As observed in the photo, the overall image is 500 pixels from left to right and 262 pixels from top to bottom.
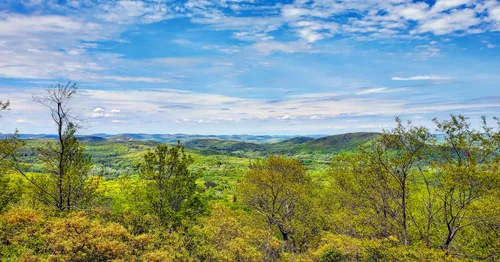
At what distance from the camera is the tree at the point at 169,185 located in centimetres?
3497

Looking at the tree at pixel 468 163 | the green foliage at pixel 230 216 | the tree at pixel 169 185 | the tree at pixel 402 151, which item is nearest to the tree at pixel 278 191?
the green foliage at pixel 230 216

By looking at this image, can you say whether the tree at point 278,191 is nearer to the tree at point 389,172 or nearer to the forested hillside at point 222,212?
the forested hillside at point 222,212

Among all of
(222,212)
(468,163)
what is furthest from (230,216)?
(468,163)

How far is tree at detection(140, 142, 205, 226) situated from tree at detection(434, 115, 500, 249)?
26690mm

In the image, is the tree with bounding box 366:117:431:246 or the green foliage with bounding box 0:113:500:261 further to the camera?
the tree with bounding box 366:117:431:246

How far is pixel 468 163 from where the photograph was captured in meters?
27.3

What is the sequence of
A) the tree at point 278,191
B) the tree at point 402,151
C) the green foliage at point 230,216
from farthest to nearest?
the tree at point 278,191 → the tree at point 402,151 → the green foliage at point 230,216

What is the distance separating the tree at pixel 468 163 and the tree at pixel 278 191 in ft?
71.2

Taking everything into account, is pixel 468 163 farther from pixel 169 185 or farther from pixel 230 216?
pixel 169 185

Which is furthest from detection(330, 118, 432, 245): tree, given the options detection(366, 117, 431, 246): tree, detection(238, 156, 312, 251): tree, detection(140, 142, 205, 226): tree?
detection(140, 142, 205, 226): tree

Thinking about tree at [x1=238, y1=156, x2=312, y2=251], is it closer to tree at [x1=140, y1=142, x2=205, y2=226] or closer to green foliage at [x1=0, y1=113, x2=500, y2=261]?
green foliage at [x1=0, y1=113, x2=500, y2=261]

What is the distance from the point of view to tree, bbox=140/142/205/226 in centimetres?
3497

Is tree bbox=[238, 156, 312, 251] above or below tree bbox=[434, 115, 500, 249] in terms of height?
below

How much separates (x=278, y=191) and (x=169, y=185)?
1832cm
